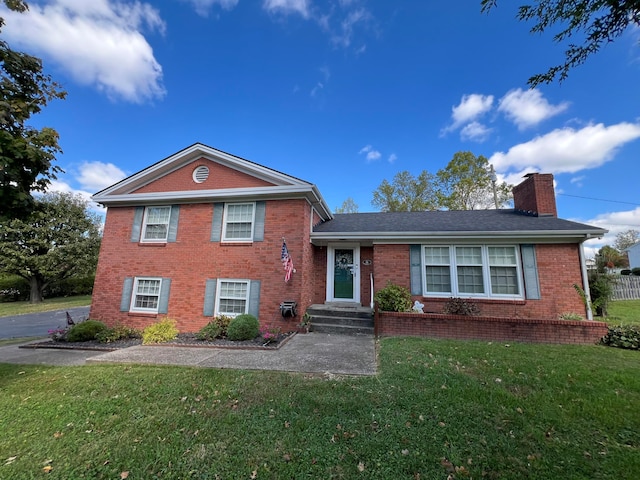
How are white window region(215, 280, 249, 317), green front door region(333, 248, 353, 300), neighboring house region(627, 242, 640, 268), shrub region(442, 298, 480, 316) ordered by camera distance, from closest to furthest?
shrub region(442, 298, 480, 316)
white window region(215, 280, 249, 317)
green front door region(333, 248, 353, 300)
neighboring house region(627, 242, 640, 268)

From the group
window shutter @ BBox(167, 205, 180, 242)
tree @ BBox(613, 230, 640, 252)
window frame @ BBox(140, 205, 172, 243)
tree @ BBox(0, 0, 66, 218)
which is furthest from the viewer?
tree @ BBox(613, 230, 640, 252)

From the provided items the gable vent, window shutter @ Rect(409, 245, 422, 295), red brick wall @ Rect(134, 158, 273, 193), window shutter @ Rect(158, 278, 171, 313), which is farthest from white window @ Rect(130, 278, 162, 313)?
window shutter @ Rect(409, 245, 422, 295)

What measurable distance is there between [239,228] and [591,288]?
13.8 metres

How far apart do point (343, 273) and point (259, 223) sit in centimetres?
373

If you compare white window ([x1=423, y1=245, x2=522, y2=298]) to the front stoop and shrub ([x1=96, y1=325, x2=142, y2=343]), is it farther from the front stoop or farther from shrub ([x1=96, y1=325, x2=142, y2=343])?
shrub ([x1=96, y1=325, x2=142, y2=343])

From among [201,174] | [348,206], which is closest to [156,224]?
[201,174]

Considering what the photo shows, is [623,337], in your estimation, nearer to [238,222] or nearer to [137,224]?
[238,222]

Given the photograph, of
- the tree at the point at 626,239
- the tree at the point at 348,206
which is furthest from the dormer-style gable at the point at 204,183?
the tree at the point at 626,239

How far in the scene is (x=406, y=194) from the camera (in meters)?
25.6

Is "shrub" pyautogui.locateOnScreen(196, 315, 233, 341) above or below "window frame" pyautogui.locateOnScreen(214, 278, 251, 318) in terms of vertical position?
below

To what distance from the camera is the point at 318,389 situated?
4234mm

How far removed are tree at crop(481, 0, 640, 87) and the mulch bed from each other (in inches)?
286

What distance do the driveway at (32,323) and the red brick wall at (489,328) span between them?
13.2 metres

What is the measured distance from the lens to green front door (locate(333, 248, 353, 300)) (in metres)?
10.3
